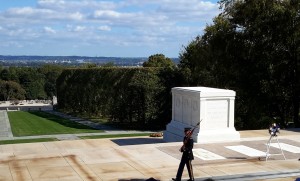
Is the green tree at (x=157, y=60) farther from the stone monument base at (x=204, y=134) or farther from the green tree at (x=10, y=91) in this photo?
the green tree at (x=10, y=91)

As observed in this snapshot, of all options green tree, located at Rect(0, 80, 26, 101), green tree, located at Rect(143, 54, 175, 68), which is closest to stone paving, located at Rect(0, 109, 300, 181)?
green tree, located at Rect(143, 54, 175, 68)

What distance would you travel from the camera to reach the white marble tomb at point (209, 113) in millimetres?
15328

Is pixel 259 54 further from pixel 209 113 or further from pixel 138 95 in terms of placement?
pixel 138 95

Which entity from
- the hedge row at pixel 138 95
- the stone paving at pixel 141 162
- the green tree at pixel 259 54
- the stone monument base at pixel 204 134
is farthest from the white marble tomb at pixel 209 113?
the hedge row at pixel 138 95

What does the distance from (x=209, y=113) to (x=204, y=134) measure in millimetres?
796

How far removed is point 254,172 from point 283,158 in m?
2.27

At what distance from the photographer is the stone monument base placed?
15.4 meters

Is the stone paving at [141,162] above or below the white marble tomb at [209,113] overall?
below

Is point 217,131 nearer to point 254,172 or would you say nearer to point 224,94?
point 224,94

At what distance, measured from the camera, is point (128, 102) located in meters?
36.1

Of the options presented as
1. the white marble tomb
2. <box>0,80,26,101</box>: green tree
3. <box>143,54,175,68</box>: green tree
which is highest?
<box>143,54,175,68</box>: green tree

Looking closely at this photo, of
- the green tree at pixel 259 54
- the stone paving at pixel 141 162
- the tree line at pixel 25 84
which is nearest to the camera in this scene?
the stone paving at pixel 141 162

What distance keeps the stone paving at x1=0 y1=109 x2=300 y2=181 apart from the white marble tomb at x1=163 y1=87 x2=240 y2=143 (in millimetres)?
462

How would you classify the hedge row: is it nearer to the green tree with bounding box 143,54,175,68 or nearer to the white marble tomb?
the white marble tomb
